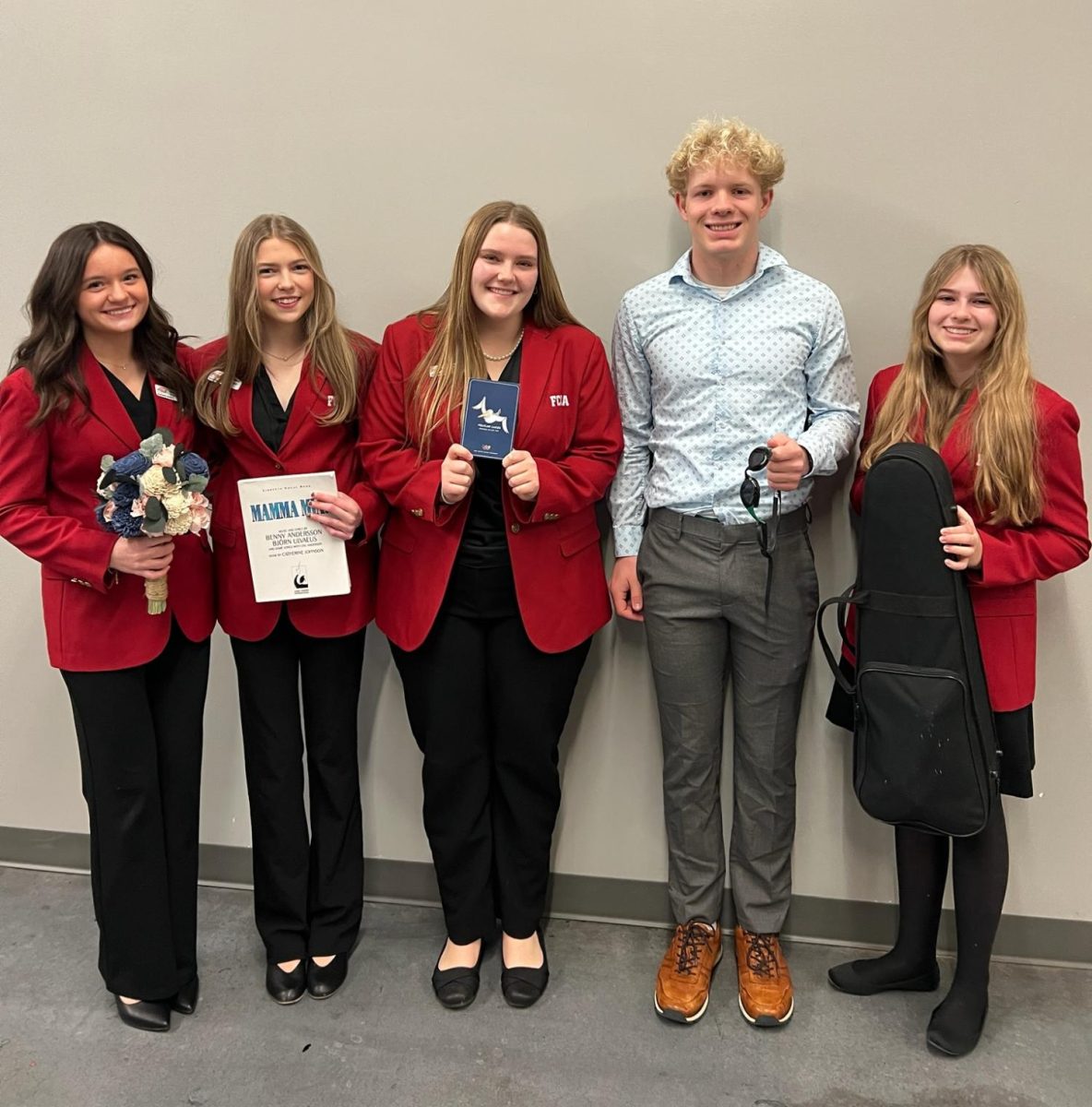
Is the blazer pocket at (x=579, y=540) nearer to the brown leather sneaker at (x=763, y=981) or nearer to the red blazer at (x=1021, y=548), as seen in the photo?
the red blazer at (x=1021, y=548)

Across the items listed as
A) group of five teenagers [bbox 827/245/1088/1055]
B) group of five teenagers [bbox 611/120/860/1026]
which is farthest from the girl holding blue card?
group of five teenagers [bbox 827/245/1088/1055]

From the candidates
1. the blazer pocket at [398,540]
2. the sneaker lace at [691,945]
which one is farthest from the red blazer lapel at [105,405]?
the sneaker lace at [691,945]

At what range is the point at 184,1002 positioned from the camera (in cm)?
215

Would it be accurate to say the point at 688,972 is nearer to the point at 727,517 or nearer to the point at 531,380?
the point at 727,517

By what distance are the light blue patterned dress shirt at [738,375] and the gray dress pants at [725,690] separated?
99 millimetres

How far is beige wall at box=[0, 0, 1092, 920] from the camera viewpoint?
2.07m

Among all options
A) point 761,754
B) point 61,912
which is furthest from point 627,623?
point 61,912

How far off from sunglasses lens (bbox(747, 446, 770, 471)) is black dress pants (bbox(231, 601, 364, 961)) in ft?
3.26

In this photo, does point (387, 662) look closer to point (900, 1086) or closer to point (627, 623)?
point (627, 623)

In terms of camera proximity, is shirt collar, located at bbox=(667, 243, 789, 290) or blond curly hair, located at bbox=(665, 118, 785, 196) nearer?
blond curly hair, located at bbox=(665, 118, 785, 196)

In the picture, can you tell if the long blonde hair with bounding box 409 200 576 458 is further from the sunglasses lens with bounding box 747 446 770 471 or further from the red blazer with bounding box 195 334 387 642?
the sunglasses lens with bounding box 747 446 770 471

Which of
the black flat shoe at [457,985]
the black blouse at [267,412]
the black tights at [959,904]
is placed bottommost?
the black flat shoe at [457,985]

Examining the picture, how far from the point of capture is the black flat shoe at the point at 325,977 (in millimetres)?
2201

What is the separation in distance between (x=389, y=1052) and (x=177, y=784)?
78 centimetres
